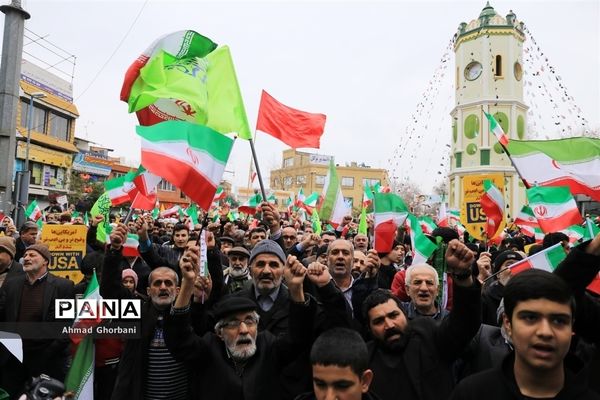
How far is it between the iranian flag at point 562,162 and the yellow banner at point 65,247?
18.0 feet

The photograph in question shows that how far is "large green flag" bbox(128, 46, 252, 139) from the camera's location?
5367 mm

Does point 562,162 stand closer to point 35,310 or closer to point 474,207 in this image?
point 474,207

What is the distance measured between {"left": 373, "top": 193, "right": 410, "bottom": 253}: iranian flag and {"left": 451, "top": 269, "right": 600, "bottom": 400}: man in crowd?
4.54 m

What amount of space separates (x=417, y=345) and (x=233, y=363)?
3.73 feet

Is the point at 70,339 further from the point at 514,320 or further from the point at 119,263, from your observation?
the point at 514,320

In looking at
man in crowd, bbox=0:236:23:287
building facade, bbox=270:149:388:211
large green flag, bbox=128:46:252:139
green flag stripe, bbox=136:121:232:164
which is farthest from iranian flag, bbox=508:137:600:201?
building facade, bbox=270:149:388:211

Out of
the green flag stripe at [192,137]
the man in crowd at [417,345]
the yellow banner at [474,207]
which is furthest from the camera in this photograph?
the yellow banner at [474,207]

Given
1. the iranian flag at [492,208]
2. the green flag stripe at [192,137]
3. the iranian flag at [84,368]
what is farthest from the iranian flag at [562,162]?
the iranian flag at [84,368]

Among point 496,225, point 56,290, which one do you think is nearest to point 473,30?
point 496,225

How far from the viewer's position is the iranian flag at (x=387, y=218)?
6.50 meters

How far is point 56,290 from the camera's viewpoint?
15.0ft

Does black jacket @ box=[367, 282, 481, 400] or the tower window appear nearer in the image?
black jacket @ box=[367, 282, 481, 400]

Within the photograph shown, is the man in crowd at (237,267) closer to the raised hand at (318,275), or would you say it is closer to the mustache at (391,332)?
the raised hand at (318,275)

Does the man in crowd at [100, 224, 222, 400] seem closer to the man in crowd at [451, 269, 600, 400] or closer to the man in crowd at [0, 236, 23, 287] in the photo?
the man in crowd at [451, 269, 600, 400]
